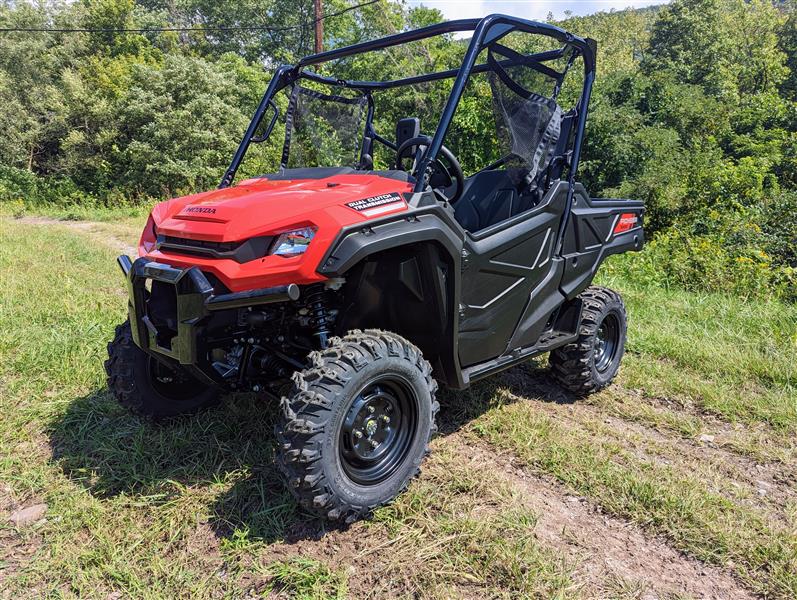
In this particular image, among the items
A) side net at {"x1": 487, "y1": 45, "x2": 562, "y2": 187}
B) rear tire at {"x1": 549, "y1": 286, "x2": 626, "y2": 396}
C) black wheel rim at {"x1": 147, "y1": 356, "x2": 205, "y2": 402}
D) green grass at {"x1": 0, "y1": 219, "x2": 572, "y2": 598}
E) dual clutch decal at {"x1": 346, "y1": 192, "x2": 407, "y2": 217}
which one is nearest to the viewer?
green grass at {"x1": 0, "y1": 219, "x2": 572, "y2": 598}

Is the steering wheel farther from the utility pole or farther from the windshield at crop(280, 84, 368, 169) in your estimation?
the utility pole

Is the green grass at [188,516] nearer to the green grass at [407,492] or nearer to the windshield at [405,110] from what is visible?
the green grass at [407,492]

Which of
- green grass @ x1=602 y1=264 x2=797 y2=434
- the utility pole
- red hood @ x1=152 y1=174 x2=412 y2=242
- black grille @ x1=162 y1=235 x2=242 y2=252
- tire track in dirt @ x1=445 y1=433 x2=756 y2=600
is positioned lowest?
green grass @ x1=602 y1=264 x2=797 y2=434

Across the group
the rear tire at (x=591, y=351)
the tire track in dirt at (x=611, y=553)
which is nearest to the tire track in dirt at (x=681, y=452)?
the rear tire at (x=591, y=351)

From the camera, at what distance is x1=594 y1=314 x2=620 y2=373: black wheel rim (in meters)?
4.12

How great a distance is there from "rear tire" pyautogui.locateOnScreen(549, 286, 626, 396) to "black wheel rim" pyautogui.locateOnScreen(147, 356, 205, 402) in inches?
90.6

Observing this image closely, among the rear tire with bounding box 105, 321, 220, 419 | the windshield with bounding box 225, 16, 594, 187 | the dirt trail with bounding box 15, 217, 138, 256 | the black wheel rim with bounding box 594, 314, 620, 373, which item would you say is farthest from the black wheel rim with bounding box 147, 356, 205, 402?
the dirt trail with bounding box 15, 217, 138, 256

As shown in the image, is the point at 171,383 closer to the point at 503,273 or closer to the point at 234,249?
the point at 234,249

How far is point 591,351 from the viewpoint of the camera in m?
3.81

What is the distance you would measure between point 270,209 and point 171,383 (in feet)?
4.65

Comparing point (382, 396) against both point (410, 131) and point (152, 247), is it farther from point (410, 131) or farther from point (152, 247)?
point (410, 131)

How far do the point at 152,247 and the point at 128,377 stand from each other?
0.72 meters

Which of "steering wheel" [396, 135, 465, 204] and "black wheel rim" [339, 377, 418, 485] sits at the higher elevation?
"steering wheel" [396, 135, 465, 204]

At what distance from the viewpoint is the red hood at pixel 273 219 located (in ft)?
7.13
